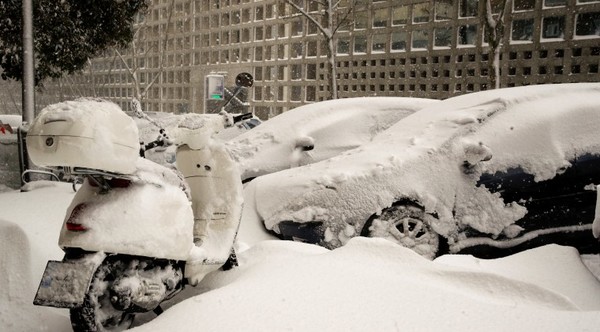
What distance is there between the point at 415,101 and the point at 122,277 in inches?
206

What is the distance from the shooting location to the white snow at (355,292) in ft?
7.84

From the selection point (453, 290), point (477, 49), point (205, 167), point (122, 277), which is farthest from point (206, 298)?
point (477, 49)

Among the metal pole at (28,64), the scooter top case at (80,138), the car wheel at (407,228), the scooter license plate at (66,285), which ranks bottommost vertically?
the car wheel at (407,228)

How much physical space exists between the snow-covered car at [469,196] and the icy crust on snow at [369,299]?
125cm

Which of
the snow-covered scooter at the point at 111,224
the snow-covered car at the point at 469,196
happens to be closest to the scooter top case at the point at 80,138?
the snow-covered scooter at the point at 111,224

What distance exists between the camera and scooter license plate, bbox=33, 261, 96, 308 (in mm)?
2365

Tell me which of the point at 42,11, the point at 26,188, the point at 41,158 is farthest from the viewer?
the point at 42,11

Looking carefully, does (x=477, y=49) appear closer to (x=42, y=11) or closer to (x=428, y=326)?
(x=42, y=11)

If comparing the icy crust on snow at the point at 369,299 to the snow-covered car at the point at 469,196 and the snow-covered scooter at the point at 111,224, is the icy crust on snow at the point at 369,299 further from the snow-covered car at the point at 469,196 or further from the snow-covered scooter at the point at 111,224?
the snow-covered car at the point at 469,196

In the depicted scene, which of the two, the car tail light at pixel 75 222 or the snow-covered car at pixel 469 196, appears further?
the snow-covered car at pixel 469 196

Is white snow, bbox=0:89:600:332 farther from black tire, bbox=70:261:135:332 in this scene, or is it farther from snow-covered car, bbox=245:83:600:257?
snow-covered car, bbox=245:83:600:257

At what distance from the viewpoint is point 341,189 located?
15.4ft

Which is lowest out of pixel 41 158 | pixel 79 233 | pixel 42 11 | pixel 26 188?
pixel 26 188

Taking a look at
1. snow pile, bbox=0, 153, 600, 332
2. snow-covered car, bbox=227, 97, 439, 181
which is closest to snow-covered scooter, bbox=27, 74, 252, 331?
snow pile, bbox=0, 153, 600, 332
